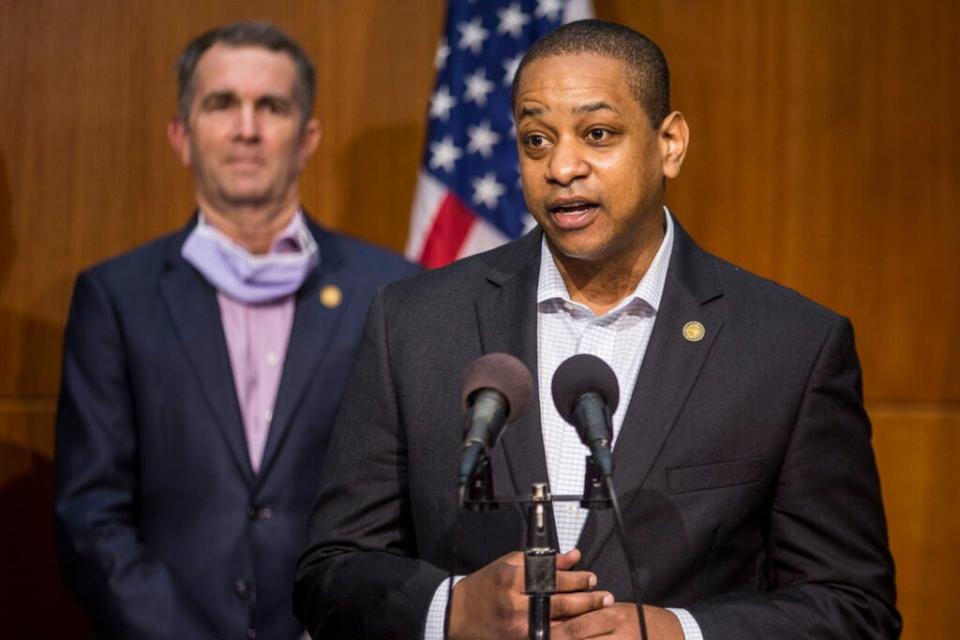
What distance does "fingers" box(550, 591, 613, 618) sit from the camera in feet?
6.43

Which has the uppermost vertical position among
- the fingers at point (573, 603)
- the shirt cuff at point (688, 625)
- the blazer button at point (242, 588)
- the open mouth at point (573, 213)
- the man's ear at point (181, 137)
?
the open mouth at point (573, 213)

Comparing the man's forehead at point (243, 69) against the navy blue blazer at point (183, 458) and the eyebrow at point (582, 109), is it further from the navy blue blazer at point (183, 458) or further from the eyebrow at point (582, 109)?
the eyebrow at point (582, 109)

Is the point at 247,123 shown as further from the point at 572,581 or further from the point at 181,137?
the point at 572,581

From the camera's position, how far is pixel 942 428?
4.06 metres

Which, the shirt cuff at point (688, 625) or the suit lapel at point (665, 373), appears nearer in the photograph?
the shirt cuff at point (688, 625)

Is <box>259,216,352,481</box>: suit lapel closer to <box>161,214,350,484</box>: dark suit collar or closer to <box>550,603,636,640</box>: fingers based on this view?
<box>161,214,350,484</box>: dark suit collar

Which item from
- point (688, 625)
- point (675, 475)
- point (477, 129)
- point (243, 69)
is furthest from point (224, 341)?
point (688, 625)

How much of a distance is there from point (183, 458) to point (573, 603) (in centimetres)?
157

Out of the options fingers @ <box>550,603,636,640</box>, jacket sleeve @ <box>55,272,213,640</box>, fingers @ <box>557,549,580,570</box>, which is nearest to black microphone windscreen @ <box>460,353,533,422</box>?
fingers @ <box>557,549,580,570</box>

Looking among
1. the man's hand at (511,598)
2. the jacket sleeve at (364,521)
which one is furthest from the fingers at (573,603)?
the jacket sleeve at (364,521)

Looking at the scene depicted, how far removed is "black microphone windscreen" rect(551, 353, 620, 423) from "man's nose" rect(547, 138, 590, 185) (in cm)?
50

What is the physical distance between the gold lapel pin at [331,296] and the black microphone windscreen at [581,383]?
170 centimetres

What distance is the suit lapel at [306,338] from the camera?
11.0ft

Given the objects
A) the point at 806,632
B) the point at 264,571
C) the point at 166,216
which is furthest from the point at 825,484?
the point at 166,216
